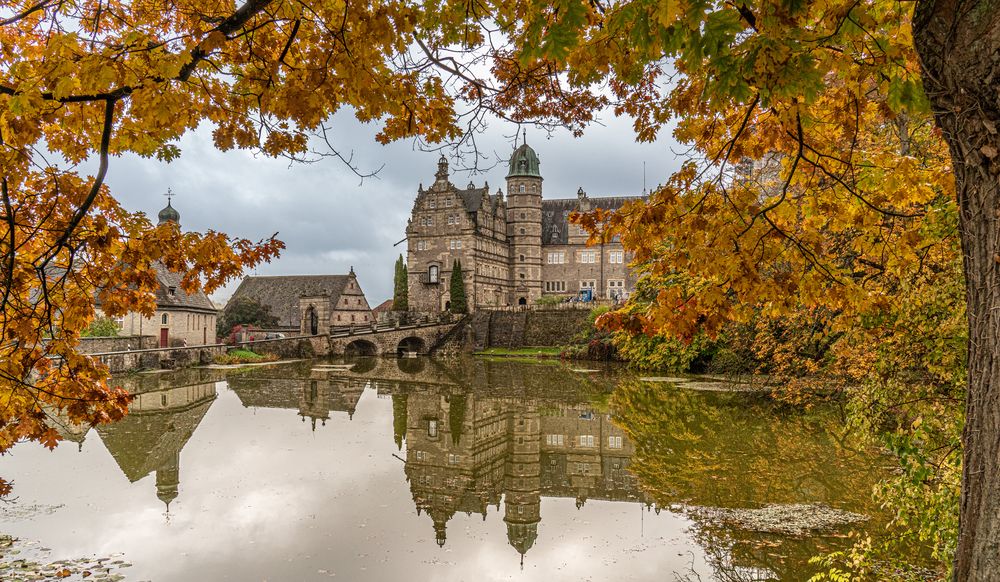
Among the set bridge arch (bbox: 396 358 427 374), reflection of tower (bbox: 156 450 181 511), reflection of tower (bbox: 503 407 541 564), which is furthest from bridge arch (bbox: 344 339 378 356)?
reflection of tower (bbox: 156 450 181 511)

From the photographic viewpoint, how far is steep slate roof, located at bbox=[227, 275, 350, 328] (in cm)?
5241

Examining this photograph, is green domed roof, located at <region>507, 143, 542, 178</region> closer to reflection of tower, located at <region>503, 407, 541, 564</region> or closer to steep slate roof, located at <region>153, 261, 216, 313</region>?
steep slate roof, located at <region>153, 261, 216, 313</region>

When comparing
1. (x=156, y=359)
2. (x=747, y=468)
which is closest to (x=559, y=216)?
(x=156, y=359)

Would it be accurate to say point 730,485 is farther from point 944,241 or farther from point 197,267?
point 197,267

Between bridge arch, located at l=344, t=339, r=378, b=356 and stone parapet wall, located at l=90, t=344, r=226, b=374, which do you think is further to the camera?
bridge arch, located at l=344, t=339, r=378, b=356

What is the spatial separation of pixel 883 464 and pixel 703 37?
1067cm

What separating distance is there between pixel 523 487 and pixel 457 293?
Result: 38.4 meters

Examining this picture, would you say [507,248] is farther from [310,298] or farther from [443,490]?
[443,490]

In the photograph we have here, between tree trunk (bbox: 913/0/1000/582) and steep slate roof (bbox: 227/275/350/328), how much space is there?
51184 millimetres

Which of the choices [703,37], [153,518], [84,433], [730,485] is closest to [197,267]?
[703,37]

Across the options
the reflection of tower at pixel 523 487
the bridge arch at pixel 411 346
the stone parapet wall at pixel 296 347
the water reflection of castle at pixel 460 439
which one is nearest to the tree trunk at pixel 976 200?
the reflection of tower at pixel 523 487

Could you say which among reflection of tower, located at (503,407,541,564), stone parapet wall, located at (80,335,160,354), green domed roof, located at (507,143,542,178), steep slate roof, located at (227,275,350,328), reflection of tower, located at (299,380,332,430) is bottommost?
reflection of tower, located at (503,407,541,564)

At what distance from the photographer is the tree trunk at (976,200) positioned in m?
2.32

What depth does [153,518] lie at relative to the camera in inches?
338
